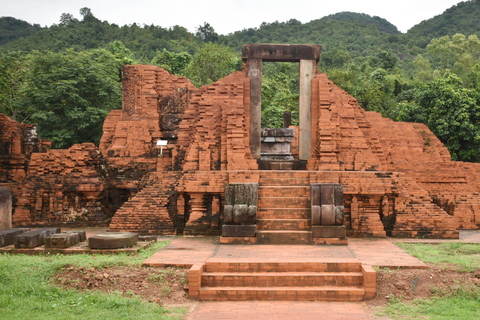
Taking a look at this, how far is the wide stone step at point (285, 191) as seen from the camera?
369 inches

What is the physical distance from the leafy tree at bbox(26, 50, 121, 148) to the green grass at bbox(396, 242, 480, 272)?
1505 centimetres

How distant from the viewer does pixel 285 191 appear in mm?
9398

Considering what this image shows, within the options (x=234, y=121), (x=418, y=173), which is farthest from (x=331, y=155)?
(x=418, y=173)

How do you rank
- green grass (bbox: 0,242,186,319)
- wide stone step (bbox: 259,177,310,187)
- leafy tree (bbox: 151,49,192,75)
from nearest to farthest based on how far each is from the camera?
green grass (bbox: 0,242,186,319)
wide stone step (bbox: 259,177,310,187)
leafy tree (bbox: 151,49,192,75)

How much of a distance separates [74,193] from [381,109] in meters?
19.6

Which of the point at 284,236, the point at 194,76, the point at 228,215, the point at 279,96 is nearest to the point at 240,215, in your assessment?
the point at 228,215

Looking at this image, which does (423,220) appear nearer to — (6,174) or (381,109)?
(6,174)

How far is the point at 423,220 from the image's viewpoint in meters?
9.80

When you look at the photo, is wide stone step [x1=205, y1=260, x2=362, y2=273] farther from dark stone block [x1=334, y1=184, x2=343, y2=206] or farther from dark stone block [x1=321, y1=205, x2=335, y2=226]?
dark stone block [x1=334, y1=184, x2=343, y2=206]

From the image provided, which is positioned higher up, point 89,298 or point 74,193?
point 74,193

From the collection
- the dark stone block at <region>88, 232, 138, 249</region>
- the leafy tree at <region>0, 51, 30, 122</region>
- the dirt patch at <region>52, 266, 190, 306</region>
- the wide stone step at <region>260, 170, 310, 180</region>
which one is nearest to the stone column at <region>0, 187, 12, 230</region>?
the dark stone block at <region>88, 232, 138, 249</region>

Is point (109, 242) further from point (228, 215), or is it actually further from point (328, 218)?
point (328, 218)

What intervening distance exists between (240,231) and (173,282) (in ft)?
6.99

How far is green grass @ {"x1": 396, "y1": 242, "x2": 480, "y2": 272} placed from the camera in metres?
6.95
